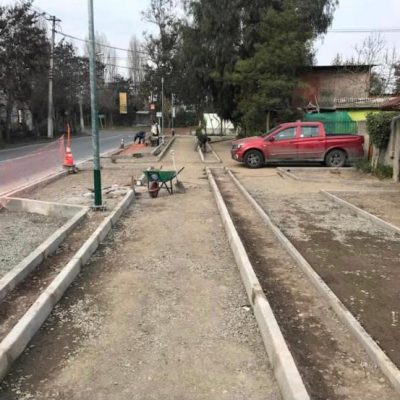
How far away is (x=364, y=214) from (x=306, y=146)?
9.30 m

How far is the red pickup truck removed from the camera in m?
18.1

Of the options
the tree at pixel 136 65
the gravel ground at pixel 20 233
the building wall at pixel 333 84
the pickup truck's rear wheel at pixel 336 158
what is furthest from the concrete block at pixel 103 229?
the tree at pixel 136 65

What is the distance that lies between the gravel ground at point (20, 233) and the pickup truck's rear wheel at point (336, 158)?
12005 mm

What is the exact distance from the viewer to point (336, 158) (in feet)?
59.8

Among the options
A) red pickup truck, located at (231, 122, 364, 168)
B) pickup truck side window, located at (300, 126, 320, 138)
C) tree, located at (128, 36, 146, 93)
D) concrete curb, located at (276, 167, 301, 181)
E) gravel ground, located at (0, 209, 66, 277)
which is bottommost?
gravel ground, located at (0, 209, 66, 277)

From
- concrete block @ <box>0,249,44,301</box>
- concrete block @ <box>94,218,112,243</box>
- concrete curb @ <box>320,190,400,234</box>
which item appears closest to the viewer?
concrete block @ <box>0,249,44,301</box>

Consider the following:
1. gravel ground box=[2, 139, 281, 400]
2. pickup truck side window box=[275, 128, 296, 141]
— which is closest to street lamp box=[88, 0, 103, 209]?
gravel ground box=[2, 139, 281, 400]

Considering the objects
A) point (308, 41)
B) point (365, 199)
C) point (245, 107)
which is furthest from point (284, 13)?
point (365, 199)

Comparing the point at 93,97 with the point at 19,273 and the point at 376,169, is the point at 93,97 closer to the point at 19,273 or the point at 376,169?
the point at 19,273

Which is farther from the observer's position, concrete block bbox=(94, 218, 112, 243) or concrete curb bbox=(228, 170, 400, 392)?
concrete block bbox=(94, 218, 112, 243)

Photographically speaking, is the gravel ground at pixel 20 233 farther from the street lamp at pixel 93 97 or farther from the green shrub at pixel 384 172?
the green shrub at pixel 384 172

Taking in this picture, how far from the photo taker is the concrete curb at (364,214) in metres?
7.88

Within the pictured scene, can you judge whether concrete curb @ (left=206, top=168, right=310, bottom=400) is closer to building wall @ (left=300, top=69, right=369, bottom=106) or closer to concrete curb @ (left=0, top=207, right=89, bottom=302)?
concrete curb @ (left=0, top=207, right=89, bottom=302)

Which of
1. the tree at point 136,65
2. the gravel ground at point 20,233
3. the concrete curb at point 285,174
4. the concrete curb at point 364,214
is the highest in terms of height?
the tree at point 136,65
